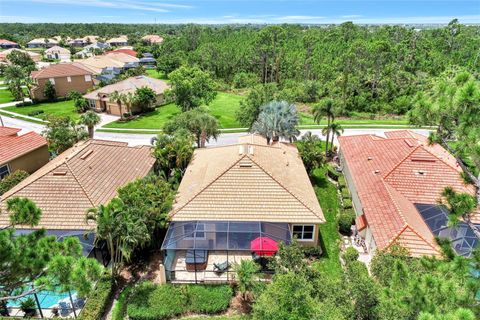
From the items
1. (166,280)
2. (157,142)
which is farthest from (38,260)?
Answer: (157,142)

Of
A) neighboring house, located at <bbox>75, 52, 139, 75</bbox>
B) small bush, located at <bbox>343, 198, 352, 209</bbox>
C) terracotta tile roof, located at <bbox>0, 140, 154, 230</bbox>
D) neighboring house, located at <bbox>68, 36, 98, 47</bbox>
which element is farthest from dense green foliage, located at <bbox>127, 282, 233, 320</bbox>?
neighboring house, located at <bbox>68, 36, 98, 47</bbox>

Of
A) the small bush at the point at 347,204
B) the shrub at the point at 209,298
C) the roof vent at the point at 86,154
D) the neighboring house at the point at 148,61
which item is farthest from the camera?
the neighboring house at the point at 148,61

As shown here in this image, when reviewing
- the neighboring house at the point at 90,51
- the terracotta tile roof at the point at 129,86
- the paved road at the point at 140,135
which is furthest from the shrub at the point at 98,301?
the neighboring house at the point at 90,51

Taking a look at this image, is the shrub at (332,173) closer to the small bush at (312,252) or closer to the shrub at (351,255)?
the shrub at (351,255)

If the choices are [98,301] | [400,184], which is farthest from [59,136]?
[400,184]

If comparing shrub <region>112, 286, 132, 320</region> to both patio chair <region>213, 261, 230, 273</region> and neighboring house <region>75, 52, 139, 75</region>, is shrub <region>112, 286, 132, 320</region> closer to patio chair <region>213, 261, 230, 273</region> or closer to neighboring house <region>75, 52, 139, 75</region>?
patio chair <region>213, 261, 230, 273</region>

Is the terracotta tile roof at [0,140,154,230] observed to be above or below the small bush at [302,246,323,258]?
above

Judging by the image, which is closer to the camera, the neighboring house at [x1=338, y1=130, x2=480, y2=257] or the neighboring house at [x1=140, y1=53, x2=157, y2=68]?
the neighboring house at [x1=338, y1=130, x2=480, y2=257]

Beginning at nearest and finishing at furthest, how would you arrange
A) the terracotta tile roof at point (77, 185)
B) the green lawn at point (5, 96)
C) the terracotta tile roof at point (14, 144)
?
the terracotta tile roof at point (77, 185)
the terracotta tile roof at point (14, 144)
the green lawn at point (5, 96)

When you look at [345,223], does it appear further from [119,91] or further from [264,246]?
[119,91]
